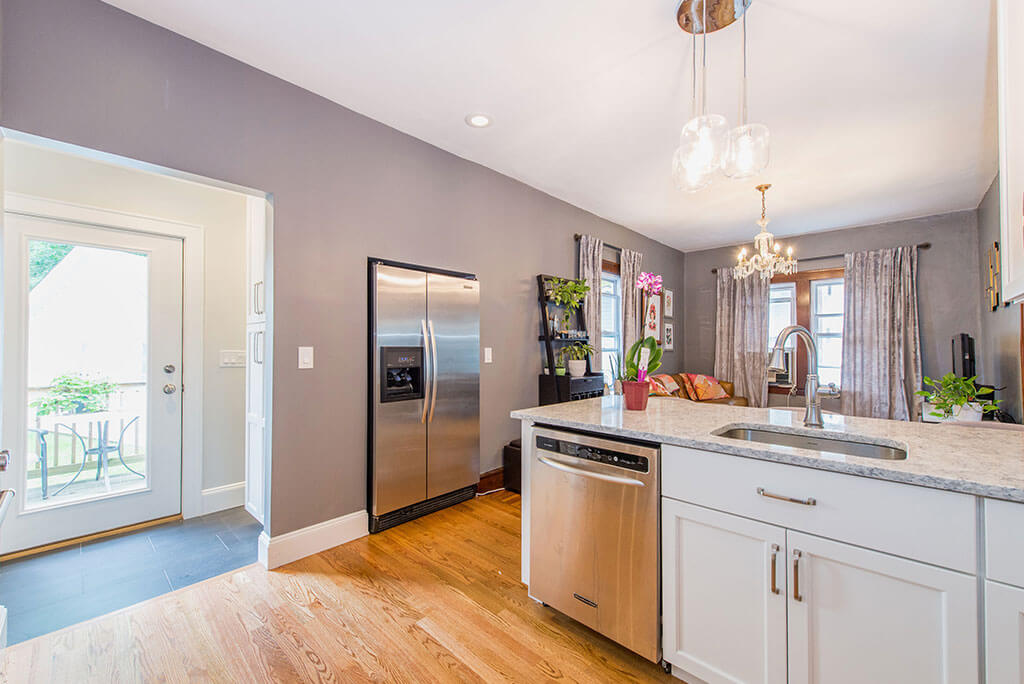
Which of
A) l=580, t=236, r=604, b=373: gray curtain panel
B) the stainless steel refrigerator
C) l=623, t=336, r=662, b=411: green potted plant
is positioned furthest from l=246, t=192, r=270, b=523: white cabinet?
l=580, t=236, r=604, b=373: gray curtain panel

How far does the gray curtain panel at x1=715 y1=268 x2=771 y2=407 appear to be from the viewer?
5.61 meters

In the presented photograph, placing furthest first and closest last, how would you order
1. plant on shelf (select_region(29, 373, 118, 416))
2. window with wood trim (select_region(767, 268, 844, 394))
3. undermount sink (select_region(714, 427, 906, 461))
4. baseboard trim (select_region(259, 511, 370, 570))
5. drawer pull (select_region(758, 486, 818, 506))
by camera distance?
window with wood trim (select_region(767, 268, 844, 394)) → plant on shelf (select_region(29, 373, 118, 416)) → baseboard trim (select_region(259, 511, 370, 570)) → undermount sink (select_region(714, 427, 906, 461)) → drawer pull (select_region(758, 486, 818, 506))

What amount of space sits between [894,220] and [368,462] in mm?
6089

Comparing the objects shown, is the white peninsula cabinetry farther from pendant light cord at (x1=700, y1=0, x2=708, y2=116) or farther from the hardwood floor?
pendant light cord at (x1=700, y1=0, x2=708, y2=116)

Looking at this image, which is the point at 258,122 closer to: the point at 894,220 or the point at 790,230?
the point at 790,230

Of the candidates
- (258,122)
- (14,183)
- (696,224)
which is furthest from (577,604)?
(696,224)

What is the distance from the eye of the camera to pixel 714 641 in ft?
4.54

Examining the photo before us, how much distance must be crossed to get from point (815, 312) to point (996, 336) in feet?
5.54

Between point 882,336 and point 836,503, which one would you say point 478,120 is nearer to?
point 836,503

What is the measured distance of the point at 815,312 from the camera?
17.7 ft

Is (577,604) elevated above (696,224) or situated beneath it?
situated beneath

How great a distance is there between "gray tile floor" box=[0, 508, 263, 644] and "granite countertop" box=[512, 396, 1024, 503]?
1998 millimetres

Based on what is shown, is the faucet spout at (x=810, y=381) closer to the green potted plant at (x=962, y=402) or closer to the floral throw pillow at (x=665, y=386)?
the green potted plant at (x=962, y=402)

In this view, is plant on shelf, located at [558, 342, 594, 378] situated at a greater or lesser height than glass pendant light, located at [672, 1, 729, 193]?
lesser
